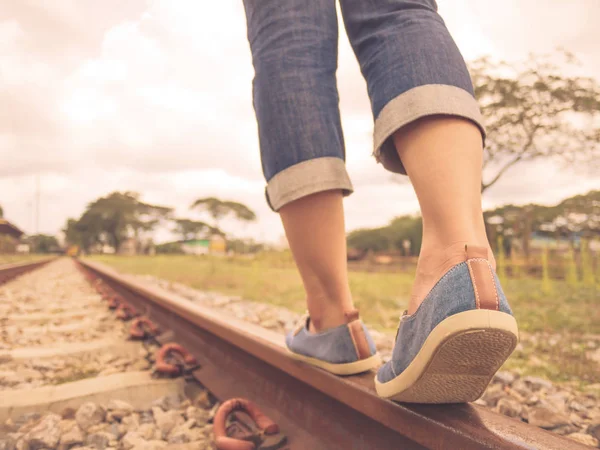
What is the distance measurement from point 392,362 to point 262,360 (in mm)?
632

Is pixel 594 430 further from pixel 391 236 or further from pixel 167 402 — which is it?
pixel 391 236

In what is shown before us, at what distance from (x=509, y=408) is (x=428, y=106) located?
2.94 feet

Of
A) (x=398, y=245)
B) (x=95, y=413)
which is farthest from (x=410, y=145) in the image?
(x=398, y=245)

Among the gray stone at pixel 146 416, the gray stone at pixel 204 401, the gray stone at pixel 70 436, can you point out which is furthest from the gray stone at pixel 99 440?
the gray stone at pixel 204 401

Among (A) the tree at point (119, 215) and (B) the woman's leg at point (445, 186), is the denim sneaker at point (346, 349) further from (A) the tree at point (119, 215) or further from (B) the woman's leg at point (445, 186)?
(A) the tree at point (119, 215)

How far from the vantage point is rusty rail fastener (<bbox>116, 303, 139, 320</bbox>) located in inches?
111

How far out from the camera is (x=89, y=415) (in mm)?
1216

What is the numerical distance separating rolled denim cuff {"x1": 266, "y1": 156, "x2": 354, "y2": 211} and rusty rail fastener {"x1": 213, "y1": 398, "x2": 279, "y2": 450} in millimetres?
515

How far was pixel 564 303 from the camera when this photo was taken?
175 inches

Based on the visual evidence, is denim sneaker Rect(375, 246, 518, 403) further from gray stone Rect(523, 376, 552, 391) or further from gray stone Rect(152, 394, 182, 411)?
gray stone Rect(523, 376, 552, 391)

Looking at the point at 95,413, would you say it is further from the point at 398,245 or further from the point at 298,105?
the point at 398,245

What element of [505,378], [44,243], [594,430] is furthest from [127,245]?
[594,430]

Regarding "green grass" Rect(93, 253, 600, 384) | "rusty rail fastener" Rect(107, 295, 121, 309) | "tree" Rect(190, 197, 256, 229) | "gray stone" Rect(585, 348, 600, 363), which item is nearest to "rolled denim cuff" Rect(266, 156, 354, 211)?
"green grass" Rect(93, 253, 600, 384)

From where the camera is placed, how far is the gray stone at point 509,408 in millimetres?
1167
